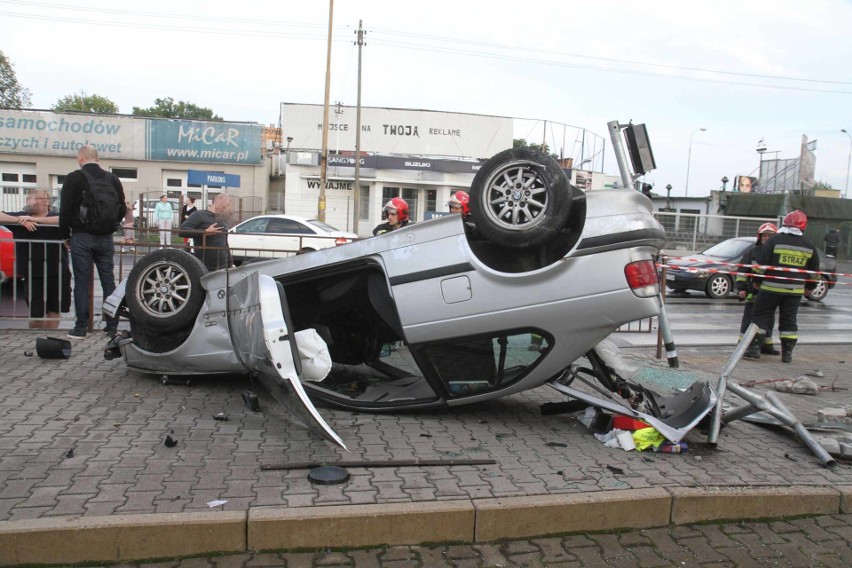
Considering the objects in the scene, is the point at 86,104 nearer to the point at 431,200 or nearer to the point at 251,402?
the point at 431,200

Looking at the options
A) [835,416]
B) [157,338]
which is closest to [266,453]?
[157,338]

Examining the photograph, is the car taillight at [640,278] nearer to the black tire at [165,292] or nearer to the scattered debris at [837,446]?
the scattered debris at [837,446]

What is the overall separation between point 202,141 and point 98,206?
98.2 ft

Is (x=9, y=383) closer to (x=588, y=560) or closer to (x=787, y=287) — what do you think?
(x=588, y=560)

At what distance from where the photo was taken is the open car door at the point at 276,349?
12.8 ft

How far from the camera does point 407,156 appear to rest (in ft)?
119

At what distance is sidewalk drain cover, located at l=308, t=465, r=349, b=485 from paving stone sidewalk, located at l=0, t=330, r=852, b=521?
0.04 meters

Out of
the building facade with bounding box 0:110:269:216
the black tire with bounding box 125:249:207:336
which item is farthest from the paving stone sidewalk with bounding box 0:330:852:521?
the building facade with bounding box 0:110:269:216

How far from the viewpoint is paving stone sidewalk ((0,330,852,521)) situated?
3.48m

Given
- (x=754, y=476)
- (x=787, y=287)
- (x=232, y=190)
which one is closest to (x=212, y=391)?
(x=754, y=476)

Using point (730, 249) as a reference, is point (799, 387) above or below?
below

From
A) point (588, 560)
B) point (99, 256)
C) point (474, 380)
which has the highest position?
point (99, 256)

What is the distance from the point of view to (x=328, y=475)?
371 centimetres

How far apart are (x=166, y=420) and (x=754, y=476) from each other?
3947mm
